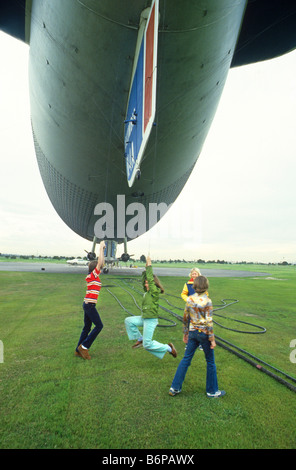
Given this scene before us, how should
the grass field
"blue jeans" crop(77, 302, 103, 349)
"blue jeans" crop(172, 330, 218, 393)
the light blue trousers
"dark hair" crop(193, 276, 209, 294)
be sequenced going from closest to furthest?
the grass field < "blue jeans" crop(172, 330, 218, 393) < "dark hair" crop(193, 276, 209, 294) < the light blue trousers < "blue jeans" crop(77, 302, 103, 349)

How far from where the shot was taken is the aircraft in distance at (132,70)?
5.05 m

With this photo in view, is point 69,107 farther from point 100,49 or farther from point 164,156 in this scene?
point 164,156

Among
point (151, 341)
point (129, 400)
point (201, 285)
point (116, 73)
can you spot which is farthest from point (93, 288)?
point (116, 73)

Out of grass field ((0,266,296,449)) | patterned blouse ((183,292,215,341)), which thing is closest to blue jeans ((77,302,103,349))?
grass field ((0,266,296,449))

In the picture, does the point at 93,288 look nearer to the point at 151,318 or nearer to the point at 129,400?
the point at 151,318

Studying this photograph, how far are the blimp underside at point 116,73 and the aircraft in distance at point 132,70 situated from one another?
2 centimetres

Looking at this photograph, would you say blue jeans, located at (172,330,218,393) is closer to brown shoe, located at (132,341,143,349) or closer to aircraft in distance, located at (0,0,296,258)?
brown shoe, located at (132,341,143,349)

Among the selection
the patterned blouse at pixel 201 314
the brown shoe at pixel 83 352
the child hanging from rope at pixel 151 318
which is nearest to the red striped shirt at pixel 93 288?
the brown shoe at pixel 83 352

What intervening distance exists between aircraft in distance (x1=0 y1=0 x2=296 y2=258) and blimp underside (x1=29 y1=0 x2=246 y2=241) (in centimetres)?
2

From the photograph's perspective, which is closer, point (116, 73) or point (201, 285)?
point (201, 285)

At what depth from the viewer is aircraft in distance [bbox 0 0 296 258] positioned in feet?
Result: 16.6

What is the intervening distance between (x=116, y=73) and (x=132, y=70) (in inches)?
17.4

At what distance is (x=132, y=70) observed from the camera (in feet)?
21.5

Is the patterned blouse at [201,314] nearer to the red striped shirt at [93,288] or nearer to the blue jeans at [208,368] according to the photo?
the blue jeans at [208,368]
